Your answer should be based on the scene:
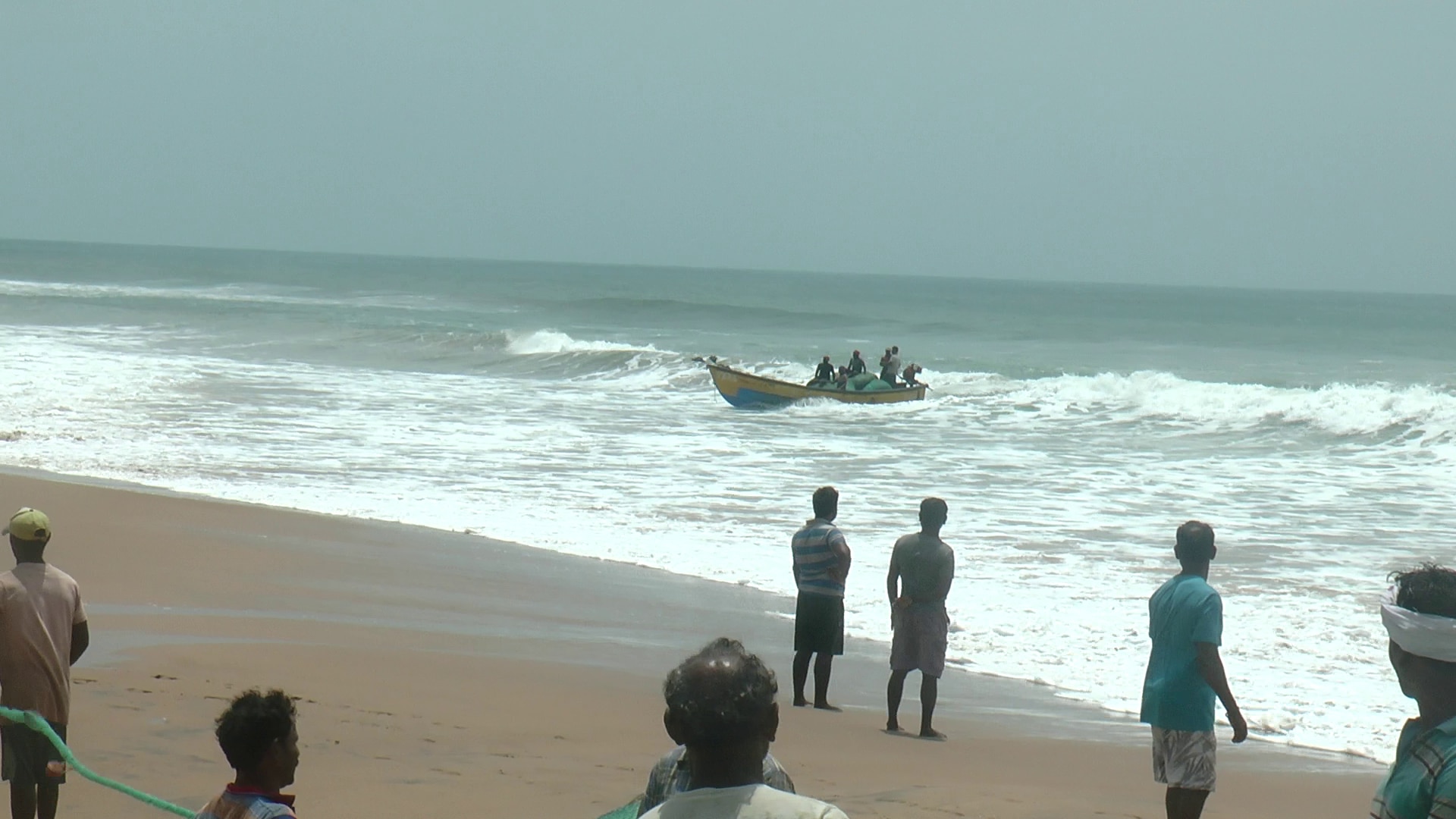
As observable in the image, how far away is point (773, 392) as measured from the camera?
28.7 m

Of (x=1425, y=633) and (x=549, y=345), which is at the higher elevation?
→ (x=1425, y=633)

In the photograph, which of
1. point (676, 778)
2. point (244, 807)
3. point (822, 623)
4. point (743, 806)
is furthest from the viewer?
point (822, 623)

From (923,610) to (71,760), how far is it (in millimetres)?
4734

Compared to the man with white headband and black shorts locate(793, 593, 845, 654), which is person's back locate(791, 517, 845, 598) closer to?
black shorts locate(793, 593, 845, 654)

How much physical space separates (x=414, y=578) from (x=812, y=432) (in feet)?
46.0

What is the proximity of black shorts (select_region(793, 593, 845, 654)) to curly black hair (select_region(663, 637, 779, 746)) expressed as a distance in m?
5.72

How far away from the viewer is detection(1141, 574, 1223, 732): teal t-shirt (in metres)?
5.50

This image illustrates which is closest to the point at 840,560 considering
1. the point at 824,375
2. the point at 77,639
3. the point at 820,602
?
the point at 820,602

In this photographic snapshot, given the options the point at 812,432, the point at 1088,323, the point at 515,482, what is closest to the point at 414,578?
the point at 515,482

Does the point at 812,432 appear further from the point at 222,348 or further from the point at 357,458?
the point at 222,348

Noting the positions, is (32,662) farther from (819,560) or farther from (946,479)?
(946,479)

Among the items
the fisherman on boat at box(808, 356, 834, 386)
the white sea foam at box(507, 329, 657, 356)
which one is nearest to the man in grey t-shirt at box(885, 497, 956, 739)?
the fisherman on boat at box(808, 356, 834, 386)

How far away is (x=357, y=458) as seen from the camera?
719 inches

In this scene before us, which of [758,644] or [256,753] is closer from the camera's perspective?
[256,753]
